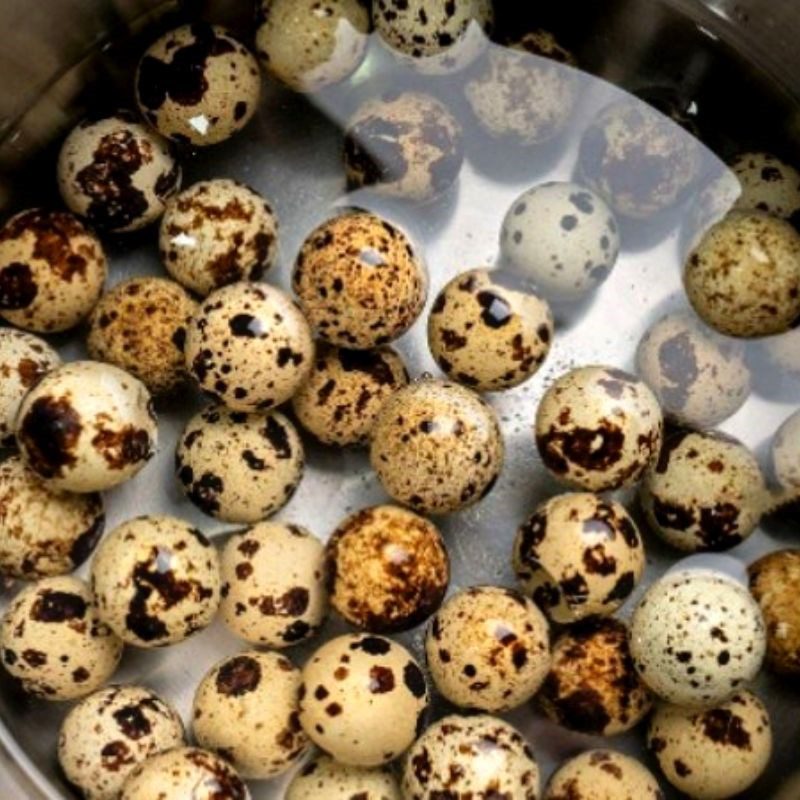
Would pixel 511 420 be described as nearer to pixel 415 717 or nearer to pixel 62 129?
pixel 415 717

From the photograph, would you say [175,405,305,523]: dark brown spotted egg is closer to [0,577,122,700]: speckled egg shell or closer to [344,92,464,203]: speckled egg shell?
[0,577,122,700]: speckled egg shell

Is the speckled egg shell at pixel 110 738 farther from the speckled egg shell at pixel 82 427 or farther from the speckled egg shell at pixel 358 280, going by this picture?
the speckled egg shell at pixel 358 280

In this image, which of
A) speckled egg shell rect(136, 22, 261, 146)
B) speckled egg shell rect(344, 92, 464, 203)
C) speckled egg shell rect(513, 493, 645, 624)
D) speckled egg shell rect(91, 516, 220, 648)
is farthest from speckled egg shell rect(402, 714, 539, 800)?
speckled egg shell rect(136, 22, 261, 146)

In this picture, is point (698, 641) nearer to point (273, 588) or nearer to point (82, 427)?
point (273, 588)

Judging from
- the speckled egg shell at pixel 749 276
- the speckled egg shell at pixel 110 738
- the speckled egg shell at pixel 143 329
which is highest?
the speckled egg shell at pixel 749 276

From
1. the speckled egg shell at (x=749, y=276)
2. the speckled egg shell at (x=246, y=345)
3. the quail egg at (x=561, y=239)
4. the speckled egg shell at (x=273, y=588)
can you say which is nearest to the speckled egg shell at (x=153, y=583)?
the speckled egg shell at (x=273, y=588)

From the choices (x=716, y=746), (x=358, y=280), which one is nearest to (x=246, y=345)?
(x=358, y=280)
